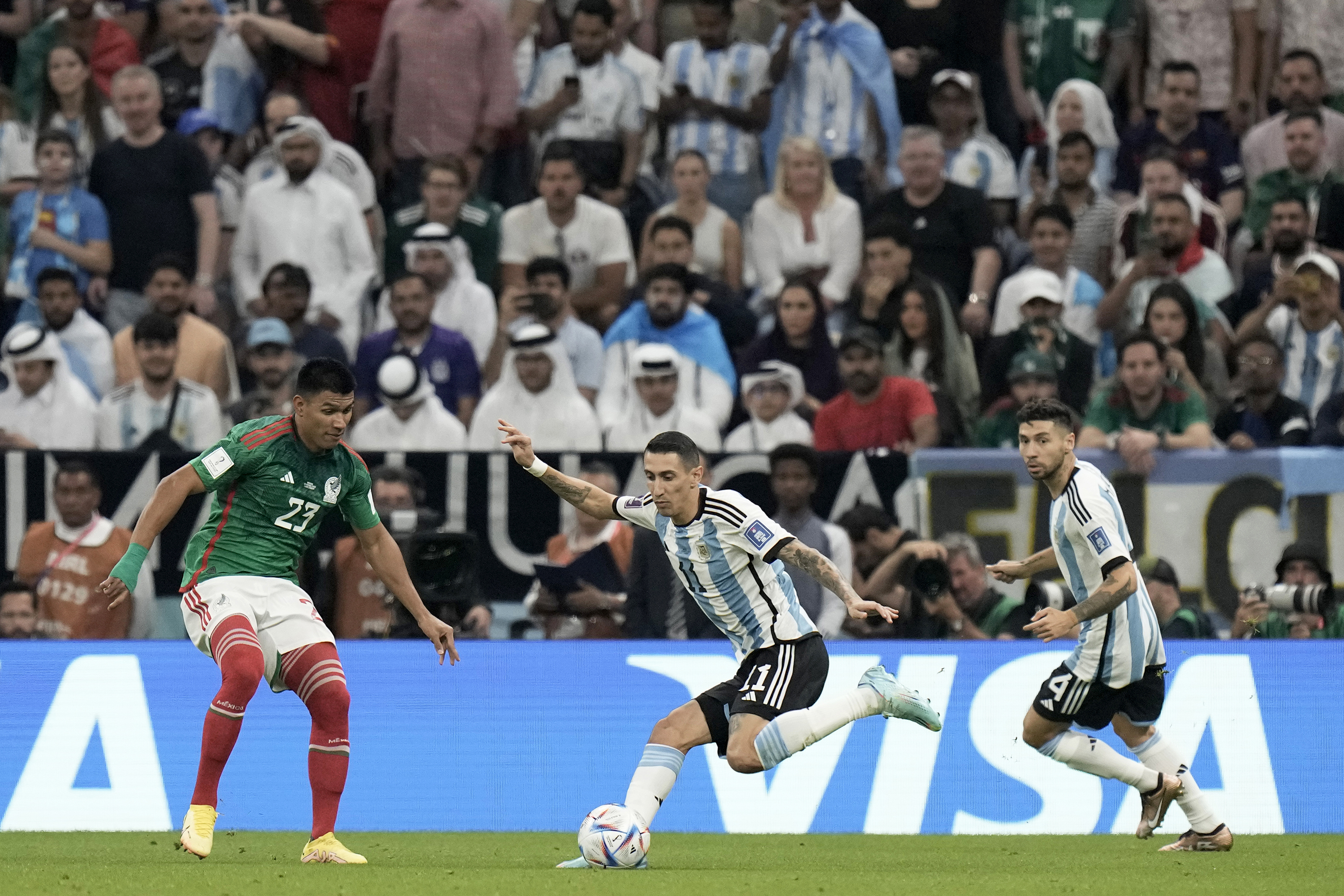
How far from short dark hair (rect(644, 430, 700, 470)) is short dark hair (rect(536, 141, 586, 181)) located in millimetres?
7211

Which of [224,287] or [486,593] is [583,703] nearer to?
[486,593]

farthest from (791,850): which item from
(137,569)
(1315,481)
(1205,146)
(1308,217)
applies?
(1205,146)

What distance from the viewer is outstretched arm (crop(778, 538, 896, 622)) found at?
8031 mm

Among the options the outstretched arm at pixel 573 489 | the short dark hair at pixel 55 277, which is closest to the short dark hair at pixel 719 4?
the short dark hair at pixel 55 277

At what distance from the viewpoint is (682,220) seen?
48.9 ft

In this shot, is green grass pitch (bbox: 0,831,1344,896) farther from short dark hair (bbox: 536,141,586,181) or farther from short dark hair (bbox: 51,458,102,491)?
short dark hair (bbox: 536,141,586,181)

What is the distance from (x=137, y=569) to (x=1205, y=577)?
23.3 feet

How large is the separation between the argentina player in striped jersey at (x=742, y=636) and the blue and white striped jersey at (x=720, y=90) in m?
7.73

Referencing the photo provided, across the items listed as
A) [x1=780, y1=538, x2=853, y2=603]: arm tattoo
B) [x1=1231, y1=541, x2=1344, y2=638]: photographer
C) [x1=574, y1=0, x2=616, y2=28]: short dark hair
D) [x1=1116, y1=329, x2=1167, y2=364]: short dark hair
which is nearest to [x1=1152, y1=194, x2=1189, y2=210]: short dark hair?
[x1=1116, y1=329, x2=1167, y2=364]: short dark hair

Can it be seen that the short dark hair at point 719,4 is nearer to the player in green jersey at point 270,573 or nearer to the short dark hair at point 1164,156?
the short dark hair at point 1164,156

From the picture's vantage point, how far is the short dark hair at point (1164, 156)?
1490 centimetres

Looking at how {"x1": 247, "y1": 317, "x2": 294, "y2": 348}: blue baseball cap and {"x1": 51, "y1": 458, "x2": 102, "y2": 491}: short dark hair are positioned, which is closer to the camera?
{"x1": 51, "y1": 458, "x2": 102, "y2": 491}: short dark hair

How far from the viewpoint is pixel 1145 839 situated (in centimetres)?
1052

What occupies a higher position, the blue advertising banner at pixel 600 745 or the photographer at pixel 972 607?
the photographer at pixel 972 607
